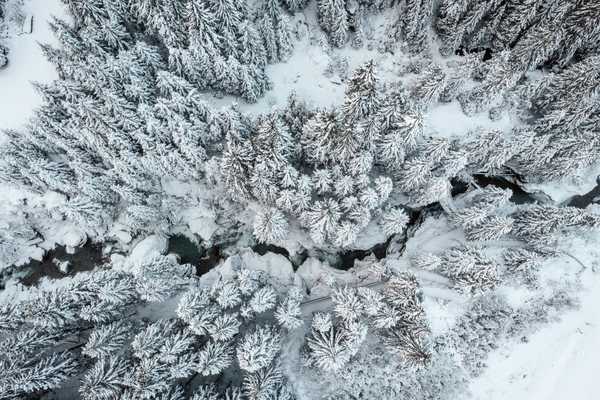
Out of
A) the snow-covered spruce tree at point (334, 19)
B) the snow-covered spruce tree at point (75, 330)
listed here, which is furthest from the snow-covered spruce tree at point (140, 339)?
the snow-covered spruce tree at point (334, 19)

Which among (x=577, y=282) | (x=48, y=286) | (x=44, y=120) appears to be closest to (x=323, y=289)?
(x=577, y=282)

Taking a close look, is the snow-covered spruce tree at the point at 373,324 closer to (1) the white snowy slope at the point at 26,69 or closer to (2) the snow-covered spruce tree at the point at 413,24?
(2) the snow-covered spruce tree at the point at 413,24

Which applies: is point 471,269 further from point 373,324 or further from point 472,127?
point 472,127

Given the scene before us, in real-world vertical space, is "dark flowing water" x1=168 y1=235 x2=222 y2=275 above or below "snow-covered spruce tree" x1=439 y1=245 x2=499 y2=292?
below

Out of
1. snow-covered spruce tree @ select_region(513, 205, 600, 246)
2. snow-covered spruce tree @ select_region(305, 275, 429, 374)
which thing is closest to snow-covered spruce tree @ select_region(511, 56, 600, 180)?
snow-covered spruce tree @ select_region(513, 205, 600, 246)

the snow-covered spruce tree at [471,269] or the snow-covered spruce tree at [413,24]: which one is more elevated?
the snow-covered spruce tree at [413,24]

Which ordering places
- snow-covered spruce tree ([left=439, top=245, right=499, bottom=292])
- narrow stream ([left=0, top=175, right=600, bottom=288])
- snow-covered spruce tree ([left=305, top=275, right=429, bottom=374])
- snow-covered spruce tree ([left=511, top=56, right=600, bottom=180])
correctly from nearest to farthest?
snow-covered spruce tree ([left=305, top=275, right=429, bottom=374]), snow-covered spruce tree ([left=439, top=245, right=499, bottom=292]), snow-covered spruce tree ([left=511, top=56, right=600, bottom=180]), narrow stream ([left=0, top=175, right=600, bottom=288])

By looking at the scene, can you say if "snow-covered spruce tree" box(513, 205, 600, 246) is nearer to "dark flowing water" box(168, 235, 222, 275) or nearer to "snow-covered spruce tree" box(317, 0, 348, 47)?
"snow-covered spruce tree" box(317, 0, 348, 47)

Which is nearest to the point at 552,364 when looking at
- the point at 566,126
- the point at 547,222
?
the point at 547,222

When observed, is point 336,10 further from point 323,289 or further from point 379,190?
point 323,289
